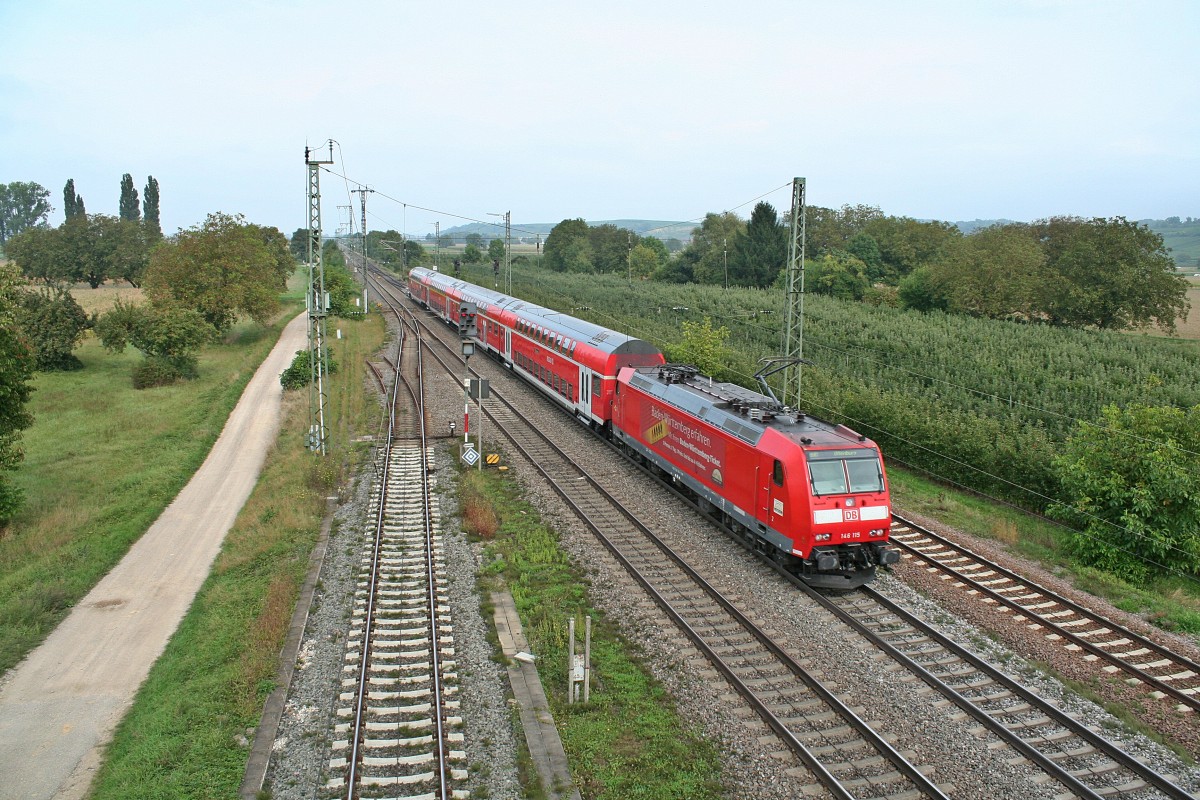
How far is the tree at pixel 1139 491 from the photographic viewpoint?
18.2 meters

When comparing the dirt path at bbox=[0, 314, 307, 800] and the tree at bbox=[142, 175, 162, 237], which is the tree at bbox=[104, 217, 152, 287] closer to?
the tree at bbox=[142, 175, 162, 237]

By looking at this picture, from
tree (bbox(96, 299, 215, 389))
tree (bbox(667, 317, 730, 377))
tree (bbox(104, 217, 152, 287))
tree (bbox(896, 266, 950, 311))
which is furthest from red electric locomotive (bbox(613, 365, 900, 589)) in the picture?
tree (bbox(104, 217, 152, 287))

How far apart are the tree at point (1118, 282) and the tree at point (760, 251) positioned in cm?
3678

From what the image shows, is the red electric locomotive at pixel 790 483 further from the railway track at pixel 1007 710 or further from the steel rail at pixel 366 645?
the steel rail at pixel 366 645

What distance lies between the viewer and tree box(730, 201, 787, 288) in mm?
83062

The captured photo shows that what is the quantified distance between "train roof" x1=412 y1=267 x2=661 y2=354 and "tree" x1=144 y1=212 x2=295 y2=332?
14.0 m

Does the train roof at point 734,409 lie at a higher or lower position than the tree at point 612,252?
lower

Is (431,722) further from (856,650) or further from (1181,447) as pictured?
(1181,447)

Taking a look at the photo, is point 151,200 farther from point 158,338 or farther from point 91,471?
point 91,471

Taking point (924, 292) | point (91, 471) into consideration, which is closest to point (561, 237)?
point (924, 292)

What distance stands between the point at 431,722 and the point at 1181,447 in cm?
1793

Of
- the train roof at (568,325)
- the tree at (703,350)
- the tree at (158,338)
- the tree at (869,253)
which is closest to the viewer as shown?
the train roof at (568,325)

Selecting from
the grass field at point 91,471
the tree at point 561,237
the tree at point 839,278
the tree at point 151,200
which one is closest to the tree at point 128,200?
the tree at point 151,200

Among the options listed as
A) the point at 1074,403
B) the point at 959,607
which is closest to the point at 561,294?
the point at 1074,403
